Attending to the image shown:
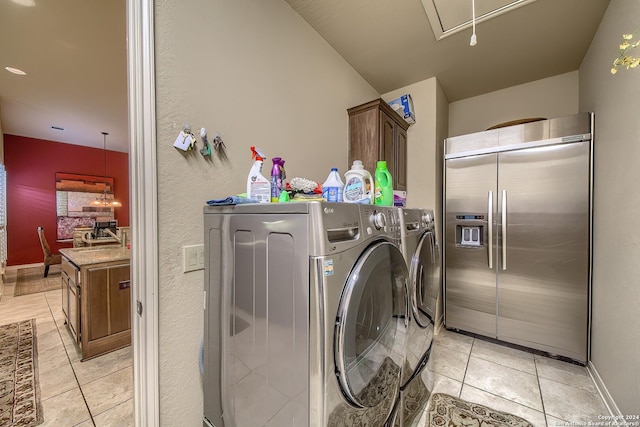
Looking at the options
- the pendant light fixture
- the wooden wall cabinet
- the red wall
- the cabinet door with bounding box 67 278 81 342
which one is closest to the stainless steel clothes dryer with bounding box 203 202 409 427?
the wooden wall cabinet

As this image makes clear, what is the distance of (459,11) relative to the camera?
172 cm

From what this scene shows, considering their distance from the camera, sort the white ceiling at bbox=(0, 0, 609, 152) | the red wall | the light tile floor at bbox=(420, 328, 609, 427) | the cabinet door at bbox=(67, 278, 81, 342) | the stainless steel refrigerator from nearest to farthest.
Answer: the light tile floor at bbox=(420, 328, 609, 427), the white ceiling at bbox=(0, 0, 609, 152), the stainless steel refrigerator, the cabinet door at bbox=(67, 278, 81, 342), the red wall

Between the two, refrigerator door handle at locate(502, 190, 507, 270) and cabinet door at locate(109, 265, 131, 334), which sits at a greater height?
refrigerator door handle at locate(502, 190, 507, 270)

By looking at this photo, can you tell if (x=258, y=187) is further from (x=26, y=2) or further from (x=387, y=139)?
(x=26, y=2)

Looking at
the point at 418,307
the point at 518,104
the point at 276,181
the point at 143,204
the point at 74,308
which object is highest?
the point at 518,104

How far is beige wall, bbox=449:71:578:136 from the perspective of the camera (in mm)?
2600

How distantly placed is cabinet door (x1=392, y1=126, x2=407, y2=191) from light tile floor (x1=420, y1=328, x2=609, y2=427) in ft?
5.16

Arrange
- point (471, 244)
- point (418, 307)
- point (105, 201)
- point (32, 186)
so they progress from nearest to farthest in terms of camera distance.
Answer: point (418, 307) → point (471, 244) → point (32, 186) → point (105, 201)

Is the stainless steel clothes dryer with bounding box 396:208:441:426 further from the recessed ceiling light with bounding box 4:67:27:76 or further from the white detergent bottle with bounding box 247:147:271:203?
Result: the recessed ceiling light with bounding box 4:67:27:76

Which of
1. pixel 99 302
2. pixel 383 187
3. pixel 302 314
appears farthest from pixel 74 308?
pixel 383 187

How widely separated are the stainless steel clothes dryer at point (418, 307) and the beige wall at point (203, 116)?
89 cm

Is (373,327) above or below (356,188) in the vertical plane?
below

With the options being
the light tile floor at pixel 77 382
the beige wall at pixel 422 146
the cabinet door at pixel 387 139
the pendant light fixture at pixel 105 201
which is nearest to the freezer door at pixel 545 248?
the beige wall at pixel 422 146

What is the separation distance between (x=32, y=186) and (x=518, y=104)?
8.71 meters
